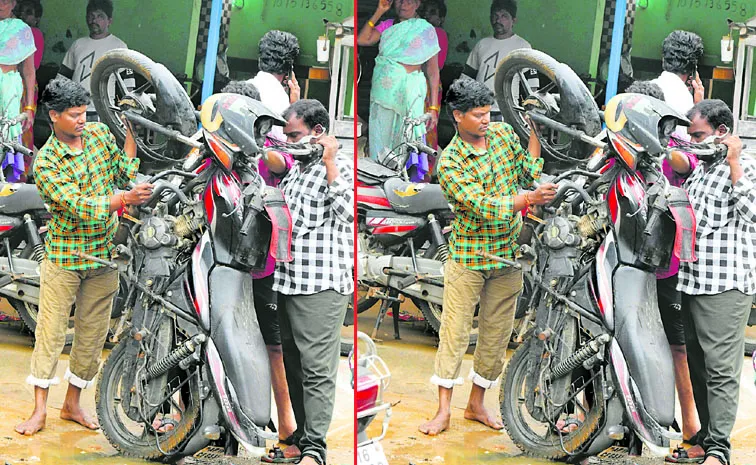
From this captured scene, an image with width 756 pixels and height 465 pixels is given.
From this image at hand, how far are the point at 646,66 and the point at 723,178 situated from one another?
0.52 meters

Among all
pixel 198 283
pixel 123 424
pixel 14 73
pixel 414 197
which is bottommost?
pixel 123 424

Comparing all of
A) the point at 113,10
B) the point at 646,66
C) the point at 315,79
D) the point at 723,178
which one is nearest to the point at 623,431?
the point at 723,178

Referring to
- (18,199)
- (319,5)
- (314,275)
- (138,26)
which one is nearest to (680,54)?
(319,5)

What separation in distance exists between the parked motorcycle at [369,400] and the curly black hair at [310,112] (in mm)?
868

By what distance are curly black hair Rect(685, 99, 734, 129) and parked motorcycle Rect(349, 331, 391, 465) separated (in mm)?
1571

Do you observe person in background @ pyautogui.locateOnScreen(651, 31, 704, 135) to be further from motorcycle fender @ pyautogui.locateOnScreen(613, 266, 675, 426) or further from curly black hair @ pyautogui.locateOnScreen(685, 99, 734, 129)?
motorcycle fender @ pyautogui.locateOnScreen(613, 266, 675, 426)

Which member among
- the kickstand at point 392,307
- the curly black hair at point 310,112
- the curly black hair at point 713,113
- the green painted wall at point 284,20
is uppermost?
the green painted wall at point 284,20

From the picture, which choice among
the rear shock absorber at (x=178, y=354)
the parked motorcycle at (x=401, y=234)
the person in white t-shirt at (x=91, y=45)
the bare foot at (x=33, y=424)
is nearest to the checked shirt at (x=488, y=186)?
the parked motorcycle at (x=401, y=234)

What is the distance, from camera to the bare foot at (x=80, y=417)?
4.75 metres

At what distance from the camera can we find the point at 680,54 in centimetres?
466

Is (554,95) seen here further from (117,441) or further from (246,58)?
(117,441)

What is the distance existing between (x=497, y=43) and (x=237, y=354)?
5.17 ft

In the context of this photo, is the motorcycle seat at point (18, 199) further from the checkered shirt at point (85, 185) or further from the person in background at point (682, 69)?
the person in background at point (682, 69)

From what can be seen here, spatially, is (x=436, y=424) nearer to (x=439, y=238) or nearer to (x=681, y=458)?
(x=439, y=238)
